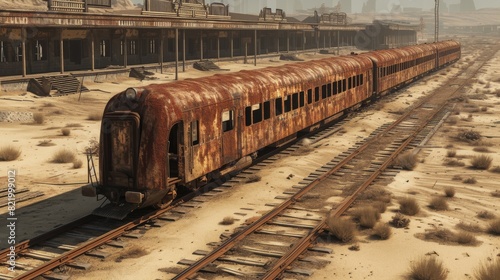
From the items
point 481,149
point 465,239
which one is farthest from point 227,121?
point 481,149

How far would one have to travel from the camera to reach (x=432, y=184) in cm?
1572

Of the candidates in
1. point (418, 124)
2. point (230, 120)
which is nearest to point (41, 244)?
point (230, 120)

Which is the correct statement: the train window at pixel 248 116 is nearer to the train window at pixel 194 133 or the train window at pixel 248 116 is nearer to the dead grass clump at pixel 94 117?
the train window at pixel 194 133

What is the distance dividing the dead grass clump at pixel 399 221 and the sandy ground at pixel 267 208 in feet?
0.45

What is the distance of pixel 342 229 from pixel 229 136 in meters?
4.65

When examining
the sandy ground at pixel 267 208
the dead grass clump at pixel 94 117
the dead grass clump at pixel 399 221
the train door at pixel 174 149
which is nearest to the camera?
the sandy ground at pixel 267 208

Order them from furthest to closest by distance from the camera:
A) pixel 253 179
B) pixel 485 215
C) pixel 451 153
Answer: pixel 451 153 < pixel 253 179 < pixel 485 215

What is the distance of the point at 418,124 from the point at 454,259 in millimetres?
16869

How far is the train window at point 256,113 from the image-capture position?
16.1 meters

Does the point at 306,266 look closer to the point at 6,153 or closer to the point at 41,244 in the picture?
the point at 41,244

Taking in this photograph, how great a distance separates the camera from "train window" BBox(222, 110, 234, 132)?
14.4 m

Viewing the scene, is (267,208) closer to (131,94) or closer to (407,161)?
(131,94)

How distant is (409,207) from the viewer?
12.9 metres

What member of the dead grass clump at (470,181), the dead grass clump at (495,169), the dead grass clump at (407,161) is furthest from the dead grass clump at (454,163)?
the dead grass clump at (470,181)
